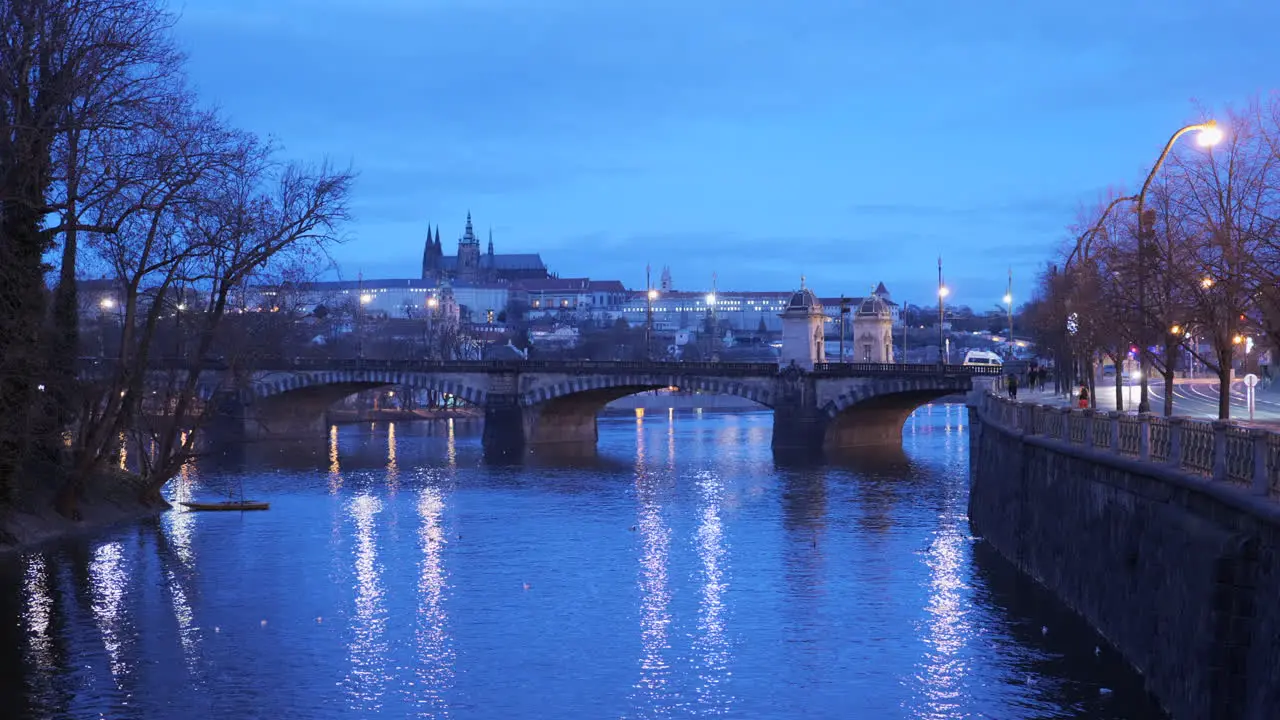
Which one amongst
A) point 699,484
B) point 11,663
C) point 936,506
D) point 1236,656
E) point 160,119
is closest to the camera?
point 1236,656

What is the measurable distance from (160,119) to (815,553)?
70.7 ft

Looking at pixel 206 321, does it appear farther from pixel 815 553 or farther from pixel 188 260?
pixel 815 553

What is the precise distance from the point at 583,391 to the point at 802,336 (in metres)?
14.4

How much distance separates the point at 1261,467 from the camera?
18438 millimetres

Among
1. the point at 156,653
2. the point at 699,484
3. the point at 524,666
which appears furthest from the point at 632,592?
the point at 699,484

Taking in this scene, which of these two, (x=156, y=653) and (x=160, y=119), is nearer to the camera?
(x=156, y=653)

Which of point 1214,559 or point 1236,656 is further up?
point 1214,559

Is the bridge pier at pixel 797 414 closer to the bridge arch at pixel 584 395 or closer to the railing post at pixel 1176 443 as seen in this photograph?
the bridge arch at pixel 584 395

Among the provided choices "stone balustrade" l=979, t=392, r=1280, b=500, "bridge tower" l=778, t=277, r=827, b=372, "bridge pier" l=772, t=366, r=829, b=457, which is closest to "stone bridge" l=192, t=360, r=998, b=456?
"bridge pier" l=772, t=366, r=829, b=457

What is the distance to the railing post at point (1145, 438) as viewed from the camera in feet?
81.2

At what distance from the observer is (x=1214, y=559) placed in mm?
19281

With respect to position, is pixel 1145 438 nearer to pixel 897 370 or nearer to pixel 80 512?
pixel 80 512

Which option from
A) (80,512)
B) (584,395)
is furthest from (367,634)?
(584,395)

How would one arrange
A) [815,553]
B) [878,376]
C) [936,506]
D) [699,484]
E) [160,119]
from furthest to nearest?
[878,376] → [699,484] → [936,506] → [815,553] → [160,119]
